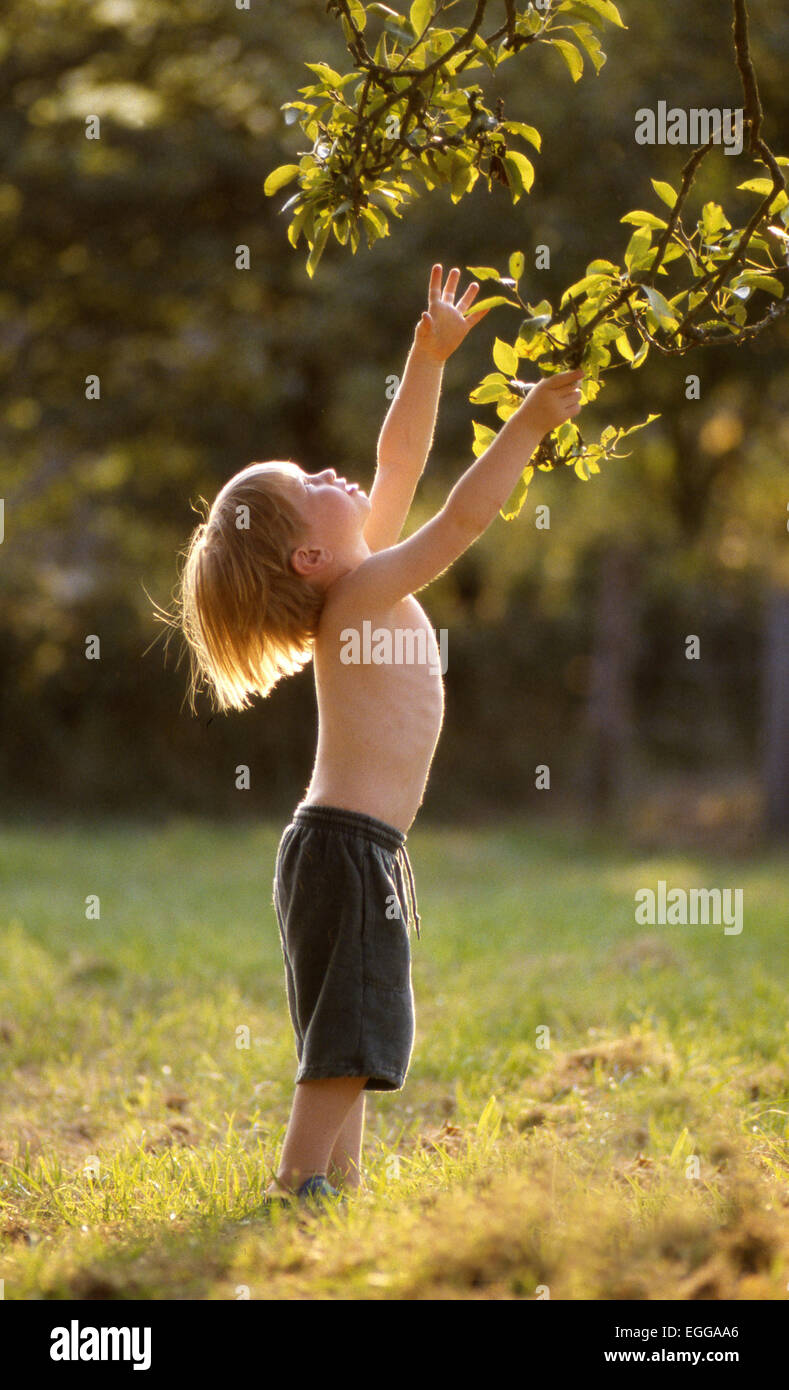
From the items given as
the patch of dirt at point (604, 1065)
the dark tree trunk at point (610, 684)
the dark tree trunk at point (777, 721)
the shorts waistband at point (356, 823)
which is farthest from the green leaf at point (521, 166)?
the dark tree trunk at point (610, 684)

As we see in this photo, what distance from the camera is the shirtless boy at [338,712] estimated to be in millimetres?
2793

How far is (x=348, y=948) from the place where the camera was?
282 centimetres

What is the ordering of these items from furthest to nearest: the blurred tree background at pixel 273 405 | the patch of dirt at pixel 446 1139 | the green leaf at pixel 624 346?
the blurred tree background at pixel 273 405
the patch of dirt at pixel 446 1139
the green leaf at pixel 624 346

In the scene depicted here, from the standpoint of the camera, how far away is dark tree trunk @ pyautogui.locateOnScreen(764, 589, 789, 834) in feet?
42.1

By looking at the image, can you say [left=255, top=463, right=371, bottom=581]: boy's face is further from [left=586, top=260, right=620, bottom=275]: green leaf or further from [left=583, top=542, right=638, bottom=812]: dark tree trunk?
[left=583, top=542, right=638, bottom=812]: dark tree trunk

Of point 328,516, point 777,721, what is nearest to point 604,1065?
point 328,516

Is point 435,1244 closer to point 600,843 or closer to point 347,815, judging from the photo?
point 347,815

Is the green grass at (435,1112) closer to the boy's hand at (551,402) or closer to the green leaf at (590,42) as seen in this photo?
the boy's hand at (551,402)

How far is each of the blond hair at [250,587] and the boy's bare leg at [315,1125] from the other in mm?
839

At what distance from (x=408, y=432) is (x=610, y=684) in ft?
36.9

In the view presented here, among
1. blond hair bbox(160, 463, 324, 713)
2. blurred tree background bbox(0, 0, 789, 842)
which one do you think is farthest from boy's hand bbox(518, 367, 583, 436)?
blurred tree background bbox(0, 0, 789, 842)

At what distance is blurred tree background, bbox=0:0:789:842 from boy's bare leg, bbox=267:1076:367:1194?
7826 mm

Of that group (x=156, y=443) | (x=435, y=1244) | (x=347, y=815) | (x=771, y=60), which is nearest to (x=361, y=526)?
(x=347, y=815)

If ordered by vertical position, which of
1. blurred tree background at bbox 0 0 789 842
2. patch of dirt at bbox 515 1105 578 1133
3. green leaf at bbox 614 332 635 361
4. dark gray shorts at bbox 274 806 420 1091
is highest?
blurred tree background at bbox 0 0 789 842
